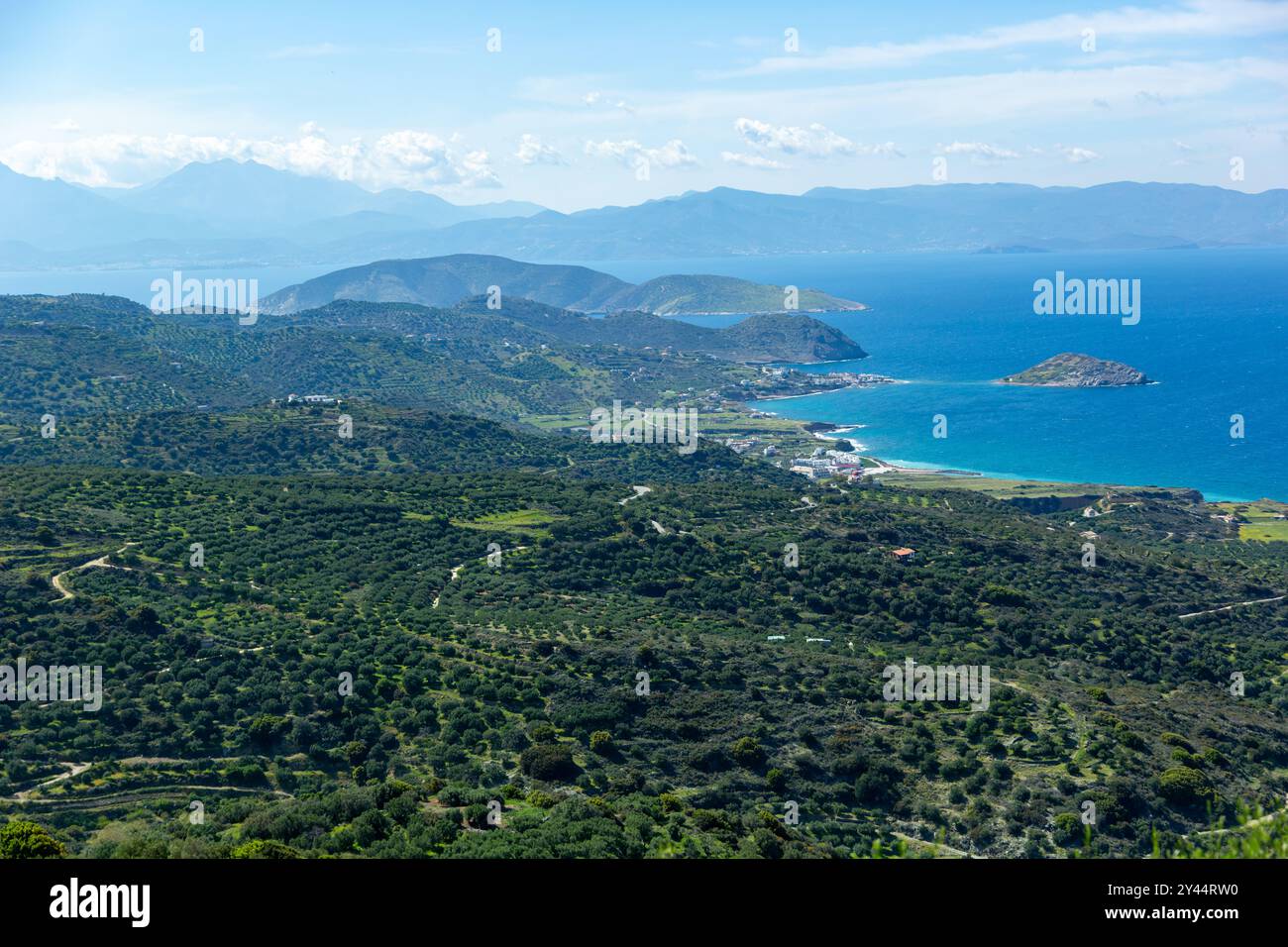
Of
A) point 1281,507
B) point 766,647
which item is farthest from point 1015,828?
point 1281,507

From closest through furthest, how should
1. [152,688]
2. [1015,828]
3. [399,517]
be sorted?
1. [1015,828]
2. [152,688]
3. [399,517]

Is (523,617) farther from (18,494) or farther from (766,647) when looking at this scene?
(18,494)
